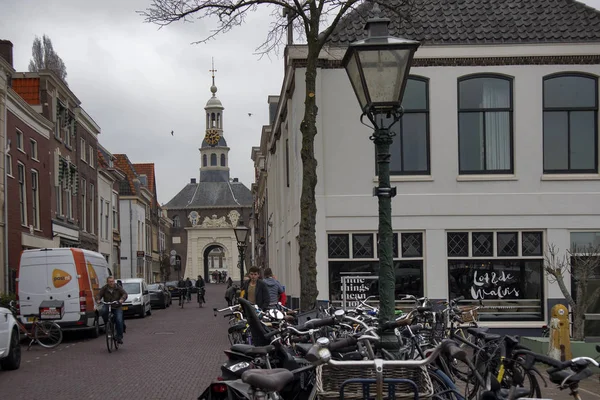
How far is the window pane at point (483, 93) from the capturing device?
20000mm

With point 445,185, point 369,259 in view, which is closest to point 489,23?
point 445,185

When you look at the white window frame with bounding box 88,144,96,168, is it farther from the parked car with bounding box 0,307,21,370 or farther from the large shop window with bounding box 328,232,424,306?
the parked car with bounding box 0,307,21,370

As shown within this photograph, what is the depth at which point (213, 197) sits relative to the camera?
144 metres

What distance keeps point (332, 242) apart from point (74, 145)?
24705mm

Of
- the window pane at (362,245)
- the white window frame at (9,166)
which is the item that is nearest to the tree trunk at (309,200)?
the window pane at (362,245)

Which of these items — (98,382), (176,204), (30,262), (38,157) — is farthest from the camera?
(176,204)

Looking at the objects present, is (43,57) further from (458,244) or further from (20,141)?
(458,244)

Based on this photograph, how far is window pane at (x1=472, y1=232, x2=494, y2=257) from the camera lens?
19766mm

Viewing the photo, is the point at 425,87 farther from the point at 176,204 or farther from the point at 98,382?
the point at 176,204

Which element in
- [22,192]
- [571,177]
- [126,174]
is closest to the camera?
[571,177]

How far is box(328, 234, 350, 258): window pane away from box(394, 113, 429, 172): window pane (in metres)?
2.36

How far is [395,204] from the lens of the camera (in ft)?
64.4

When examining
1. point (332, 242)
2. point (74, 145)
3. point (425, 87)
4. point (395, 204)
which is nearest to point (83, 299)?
point (332, 242)

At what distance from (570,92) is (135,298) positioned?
21.1 meters
